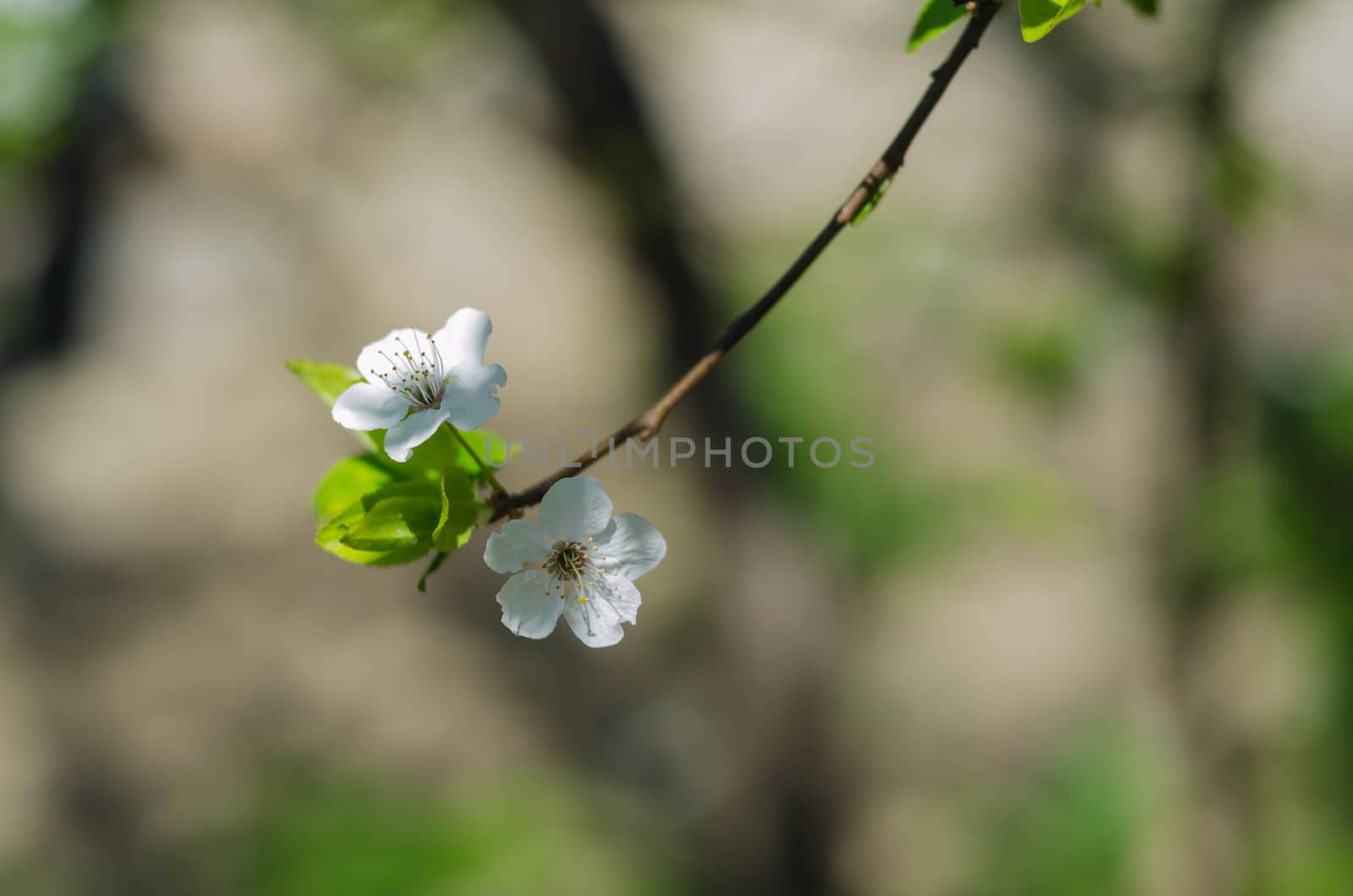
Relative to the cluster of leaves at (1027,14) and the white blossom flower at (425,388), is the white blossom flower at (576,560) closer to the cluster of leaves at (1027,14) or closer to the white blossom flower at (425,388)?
the white blossom flower at (425,388)

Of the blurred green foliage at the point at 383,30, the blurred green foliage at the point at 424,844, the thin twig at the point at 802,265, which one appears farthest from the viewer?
the blurred green foliage at the point at 424,844

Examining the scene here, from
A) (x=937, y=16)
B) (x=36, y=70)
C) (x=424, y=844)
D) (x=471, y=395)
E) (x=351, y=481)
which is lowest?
(x=424, y=844)

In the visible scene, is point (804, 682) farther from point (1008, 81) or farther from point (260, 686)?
point (1008, 81)

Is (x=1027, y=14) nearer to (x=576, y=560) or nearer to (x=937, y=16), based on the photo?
(x=937, y=16)

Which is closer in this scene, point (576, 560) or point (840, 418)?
point (576, 560)

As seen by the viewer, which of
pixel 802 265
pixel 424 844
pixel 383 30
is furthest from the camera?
pixel 424 844

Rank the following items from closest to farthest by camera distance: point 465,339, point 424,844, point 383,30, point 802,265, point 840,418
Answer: point 802,265, point 465,339, point 383,30, point 424,844, point 840,418

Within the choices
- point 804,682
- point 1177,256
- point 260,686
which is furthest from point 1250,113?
point 260,686

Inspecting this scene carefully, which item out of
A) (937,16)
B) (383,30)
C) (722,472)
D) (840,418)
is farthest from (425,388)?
(840,418)

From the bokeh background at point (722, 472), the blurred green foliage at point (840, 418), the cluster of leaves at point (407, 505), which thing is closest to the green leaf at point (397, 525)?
the cluster of leaves at point (407, 505)
